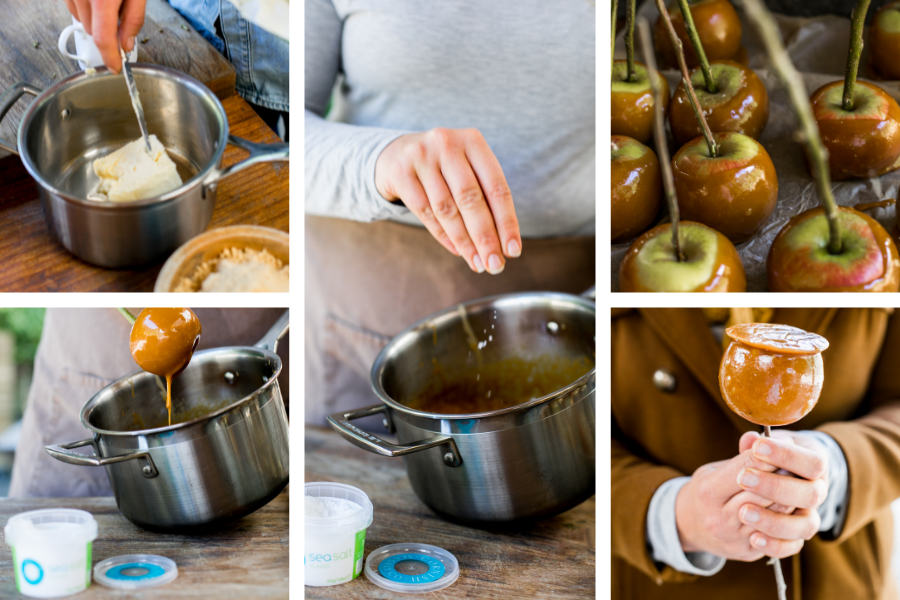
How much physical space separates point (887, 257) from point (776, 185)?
0.41ft

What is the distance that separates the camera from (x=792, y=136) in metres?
0.74

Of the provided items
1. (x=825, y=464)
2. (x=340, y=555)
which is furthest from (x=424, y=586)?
(x=825, y=464)

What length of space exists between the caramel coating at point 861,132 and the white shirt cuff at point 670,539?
0.39 m

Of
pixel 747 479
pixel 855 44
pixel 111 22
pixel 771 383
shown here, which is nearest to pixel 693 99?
pixel 855 44

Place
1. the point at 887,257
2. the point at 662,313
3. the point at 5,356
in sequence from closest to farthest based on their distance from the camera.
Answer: the point at 887,257 < the point at 662,313 < the point at 5,356

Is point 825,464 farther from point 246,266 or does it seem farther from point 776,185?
point 246,266

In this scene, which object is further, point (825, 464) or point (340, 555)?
point (340, 555)

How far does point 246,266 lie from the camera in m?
0.80

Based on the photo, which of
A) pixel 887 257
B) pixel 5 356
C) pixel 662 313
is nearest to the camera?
pixel 887 257

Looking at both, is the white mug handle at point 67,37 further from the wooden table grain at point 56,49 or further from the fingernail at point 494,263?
the fingernail at point 494,263

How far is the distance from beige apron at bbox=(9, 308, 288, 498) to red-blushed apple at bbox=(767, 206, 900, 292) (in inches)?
24.1

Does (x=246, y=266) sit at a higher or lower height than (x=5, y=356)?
higher

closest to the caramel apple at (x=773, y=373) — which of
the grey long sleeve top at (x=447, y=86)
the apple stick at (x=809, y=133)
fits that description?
the apple stick at (x=809, y=133)

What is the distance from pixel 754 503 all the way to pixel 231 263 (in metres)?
0.66
